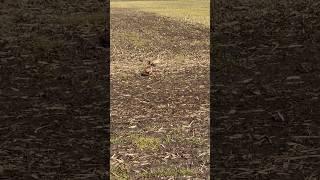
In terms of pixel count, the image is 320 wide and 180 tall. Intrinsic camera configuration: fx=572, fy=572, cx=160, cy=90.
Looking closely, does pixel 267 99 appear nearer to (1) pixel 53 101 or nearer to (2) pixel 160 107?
(2) pixel 160 107

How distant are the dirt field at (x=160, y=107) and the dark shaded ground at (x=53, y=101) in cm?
31

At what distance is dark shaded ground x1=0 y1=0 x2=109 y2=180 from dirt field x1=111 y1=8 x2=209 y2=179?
1.03ft

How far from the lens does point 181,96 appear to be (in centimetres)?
1019

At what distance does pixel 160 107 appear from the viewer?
31.2ft

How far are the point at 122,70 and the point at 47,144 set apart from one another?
5427 millimetres

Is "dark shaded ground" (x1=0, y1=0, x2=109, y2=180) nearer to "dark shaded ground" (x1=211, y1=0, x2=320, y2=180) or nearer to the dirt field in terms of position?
the dirt field

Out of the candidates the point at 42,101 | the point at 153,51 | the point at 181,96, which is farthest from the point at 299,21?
the point at 42,101

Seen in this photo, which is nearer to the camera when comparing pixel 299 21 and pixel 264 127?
pixel 264 127

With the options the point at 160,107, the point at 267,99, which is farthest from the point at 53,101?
the point at 267,99

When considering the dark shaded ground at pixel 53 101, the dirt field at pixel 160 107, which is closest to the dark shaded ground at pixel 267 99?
the dirt field at pixel 160 107

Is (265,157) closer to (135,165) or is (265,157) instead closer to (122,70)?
(135,165)

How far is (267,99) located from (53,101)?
3463mm

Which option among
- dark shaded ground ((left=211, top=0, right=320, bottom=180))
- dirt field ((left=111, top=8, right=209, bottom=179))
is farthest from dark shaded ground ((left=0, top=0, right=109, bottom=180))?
dark shaded ground ((left=211, top=0, right=320, bottom=180))

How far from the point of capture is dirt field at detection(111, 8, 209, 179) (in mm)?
6879
